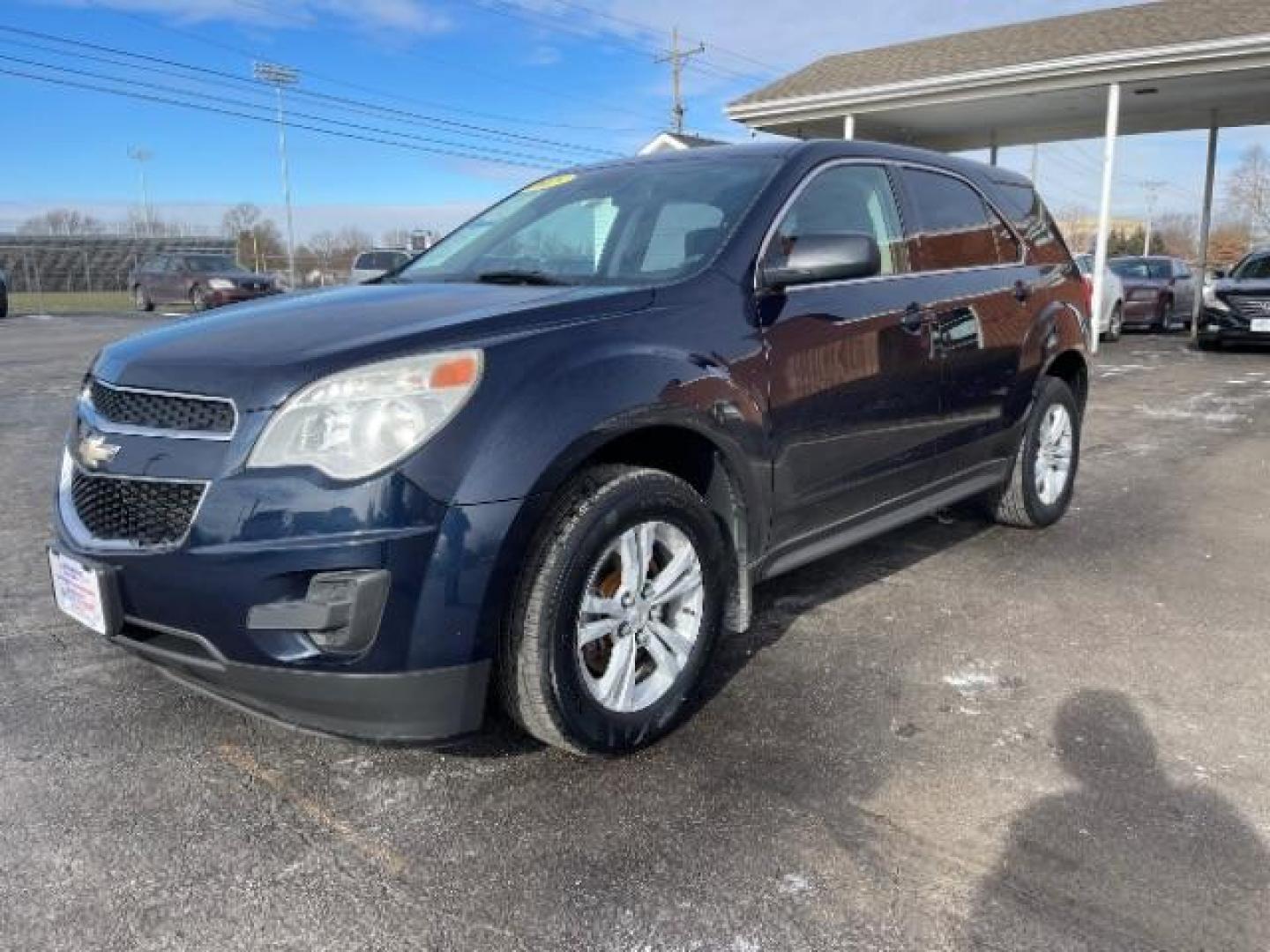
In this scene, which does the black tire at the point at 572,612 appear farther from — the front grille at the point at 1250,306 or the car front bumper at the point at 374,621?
the front grille at the point at 1250,306

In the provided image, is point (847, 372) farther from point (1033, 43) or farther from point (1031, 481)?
point (1033, 43)

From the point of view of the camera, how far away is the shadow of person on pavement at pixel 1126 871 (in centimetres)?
202

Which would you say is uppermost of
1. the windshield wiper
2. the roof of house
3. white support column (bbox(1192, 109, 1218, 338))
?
the roof of house

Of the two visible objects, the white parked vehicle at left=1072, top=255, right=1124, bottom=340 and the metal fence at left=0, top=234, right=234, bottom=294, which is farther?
the metal fence at left=0, top=234, right=234, bottom=294

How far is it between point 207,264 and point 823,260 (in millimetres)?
24916

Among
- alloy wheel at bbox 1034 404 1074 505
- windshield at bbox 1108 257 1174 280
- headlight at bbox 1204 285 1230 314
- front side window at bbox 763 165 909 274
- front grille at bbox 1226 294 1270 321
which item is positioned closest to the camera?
front side window at bbox 763 165 909 274

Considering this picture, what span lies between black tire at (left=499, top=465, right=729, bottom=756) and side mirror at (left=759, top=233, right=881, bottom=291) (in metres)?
0.78

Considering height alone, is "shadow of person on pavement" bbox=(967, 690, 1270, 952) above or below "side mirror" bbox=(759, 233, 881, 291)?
below

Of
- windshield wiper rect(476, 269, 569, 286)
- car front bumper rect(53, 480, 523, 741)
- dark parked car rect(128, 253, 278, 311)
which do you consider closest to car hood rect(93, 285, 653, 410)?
windshield wiper rect(476, 269, 569, 286)

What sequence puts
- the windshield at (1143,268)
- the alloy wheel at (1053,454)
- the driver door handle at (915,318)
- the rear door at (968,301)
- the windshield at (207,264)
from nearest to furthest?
1. the driver door handle at (915,318)
2. the rear door at (968,301)
3. the alloy wheel at (1053,454)
4. the windshield at (1143,268)
5. the windshield at (207,264)

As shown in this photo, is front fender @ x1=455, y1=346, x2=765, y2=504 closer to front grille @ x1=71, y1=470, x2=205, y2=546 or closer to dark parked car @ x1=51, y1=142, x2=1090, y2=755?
dark parked car @ x1=51, y1=142, x2=1090, y2=755

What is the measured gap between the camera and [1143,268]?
1842cm

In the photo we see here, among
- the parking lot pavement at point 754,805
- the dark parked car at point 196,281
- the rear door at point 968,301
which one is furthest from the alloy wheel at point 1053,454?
the dark parked car at point 196,281

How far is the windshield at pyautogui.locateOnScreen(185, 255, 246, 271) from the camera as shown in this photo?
24703 millimetres
